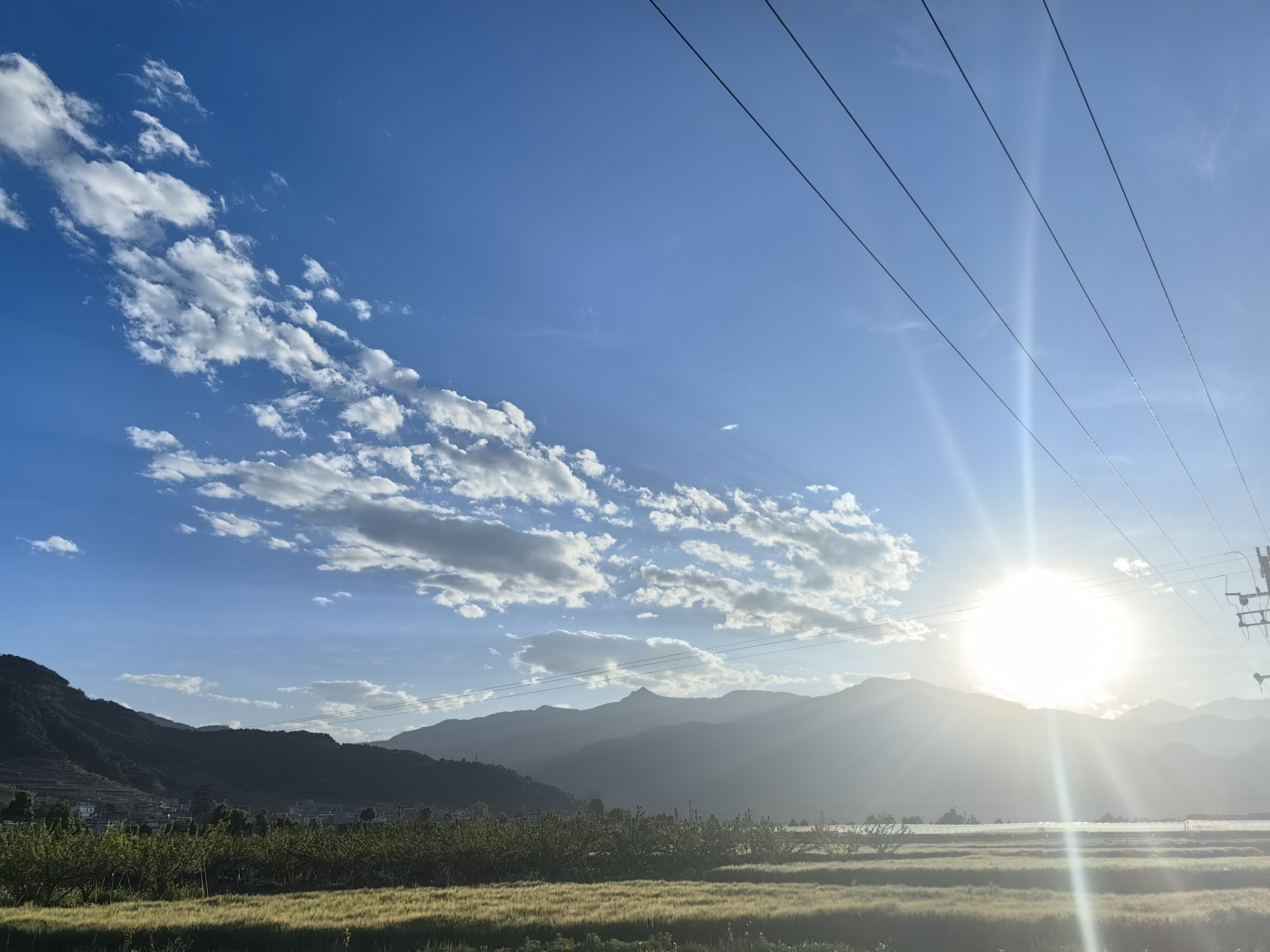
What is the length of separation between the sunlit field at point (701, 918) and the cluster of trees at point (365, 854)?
5385 millimetres

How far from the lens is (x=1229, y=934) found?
3027 cm

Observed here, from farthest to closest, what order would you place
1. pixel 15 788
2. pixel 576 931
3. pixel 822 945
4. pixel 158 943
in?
pixel 15 788 < pixel 576 931 < pixel 158 943 < pixel 822 945

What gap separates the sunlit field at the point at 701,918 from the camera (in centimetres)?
2995

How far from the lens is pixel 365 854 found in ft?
192

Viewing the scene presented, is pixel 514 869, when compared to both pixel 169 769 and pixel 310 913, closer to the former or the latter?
pixel 310 913

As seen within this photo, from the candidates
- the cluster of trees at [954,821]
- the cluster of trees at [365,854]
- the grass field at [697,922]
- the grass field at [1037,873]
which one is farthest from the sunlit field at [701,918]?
the cluster of trees at [954,821]

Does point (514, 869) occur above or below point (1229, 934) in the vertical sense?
below

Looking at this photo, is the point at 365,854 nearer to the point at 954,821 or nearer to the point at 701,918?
the point at 701,918

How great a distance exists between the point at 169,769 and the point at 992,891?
220757 millimetres

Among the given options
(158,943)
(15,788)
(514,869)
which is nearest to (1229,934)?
(158,943)

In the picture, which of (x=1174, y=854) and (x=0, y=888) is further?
(x=1174, y=854)

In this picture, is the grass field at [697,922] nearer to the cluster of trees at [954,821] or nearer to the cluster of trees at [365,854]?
the cluster of trees at [365,854]

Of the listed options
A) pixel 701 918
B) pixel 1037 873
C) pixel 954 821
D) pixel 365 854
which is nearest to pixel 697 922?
pixel 701 918

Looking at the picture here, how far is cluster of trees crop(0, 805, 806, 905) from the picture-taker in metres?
42.3
